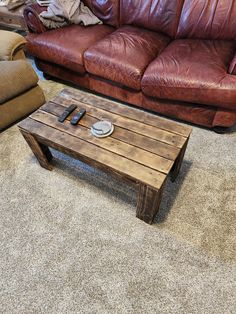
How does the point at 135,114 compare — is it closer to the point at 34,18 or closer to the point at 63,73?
the point at 63,73

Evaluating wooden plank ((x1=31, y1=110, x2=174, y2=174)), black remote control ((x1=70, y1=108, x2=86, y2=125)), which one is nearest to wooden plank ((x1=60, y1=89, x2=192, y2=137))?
black remote control ((x1=70, y1=108, x2=86, y2=125))

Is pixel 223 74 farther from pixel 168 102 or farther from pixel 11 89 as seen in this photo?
pixel 11 89

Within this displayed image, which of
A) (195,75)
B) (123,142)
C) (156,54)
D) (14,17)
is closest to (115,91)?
(156,54)

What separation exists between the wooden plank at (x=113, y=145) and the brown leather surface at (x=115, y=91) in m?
0.75

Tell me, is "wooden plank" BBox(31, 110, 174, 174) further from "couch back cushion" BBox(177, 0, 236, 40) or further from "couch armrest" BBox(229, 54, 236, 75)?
"couch back cushion" BBox(177, 0, 236, 40)

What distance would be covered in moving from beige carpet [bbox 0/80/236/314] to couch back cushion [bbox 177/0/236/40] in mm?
986

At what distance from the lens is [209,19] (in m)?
1.70

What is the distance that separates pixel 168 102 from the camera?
1653 millimetres

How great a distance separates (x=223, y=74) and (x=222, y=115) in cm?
28

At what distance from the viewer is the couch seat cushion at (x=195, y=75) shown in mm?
1380

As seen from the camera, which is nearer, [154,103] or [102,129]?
[102,129]

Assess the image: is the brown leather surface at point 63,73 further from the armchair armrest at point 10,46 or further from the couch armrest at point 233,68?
the couch armrest at point 233,68

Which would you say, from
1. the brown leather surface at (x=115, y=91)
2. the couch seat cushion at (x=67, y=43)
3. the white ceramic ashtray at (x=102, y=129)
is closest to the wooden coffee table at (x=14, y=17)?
the couch seat cushion at (x=67, y=43)

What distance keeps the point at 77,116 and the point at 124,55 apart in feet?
2.49
